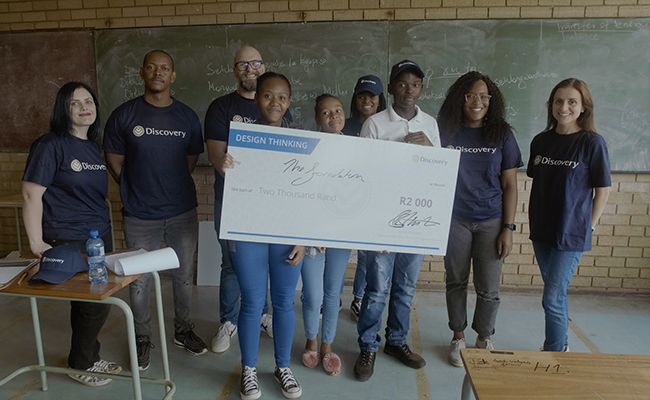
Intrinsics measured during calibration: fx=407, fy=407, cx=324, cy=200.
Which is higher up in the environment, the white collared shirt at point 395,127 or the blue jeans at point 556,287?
the white collared shirt at point 395,127

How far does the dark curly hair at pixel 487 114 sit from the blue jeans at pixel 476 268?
468 millimetres

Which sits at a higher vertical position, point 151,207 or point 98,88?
point 98,88

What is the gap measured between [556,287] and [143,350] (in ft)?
7.60

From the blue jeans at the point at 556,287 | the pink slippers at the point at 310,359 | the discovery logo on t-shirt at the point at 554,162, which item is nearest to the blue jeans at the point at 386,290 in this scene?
the pink slippers at the point at 310,359

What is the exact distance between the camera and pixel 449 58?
3.25 meters

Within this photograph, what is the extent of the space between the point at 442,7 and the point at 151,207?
2.63 m

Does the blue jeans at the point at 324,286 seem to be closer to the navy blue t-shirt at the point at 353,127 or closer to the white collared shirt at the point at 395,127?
the white collared shirt at the point at 395,127

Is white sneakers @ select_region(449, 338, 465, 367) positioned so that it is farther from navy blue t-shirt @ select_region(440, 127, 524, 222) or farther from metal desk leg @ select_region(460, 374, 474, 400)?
metal desk leg @ select_region(460, 374, 474, 400)

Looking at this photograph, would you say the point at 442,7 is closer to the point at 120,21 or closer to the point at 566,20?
the point at 566,20

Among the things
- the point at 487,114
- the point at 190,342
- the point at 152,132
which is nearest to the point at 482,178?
the point at 487,114

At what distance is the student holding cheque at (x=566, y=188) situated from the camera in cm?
206

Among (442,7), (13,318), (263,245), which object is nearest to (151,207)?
(263,245)

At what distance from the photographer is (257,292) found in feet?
6.36

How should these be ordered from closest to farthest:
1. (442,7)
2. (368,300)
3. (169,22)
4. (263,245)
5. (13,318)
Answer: (263,245)
(368,300)
(13,318)
(442,7)
(169,22)
